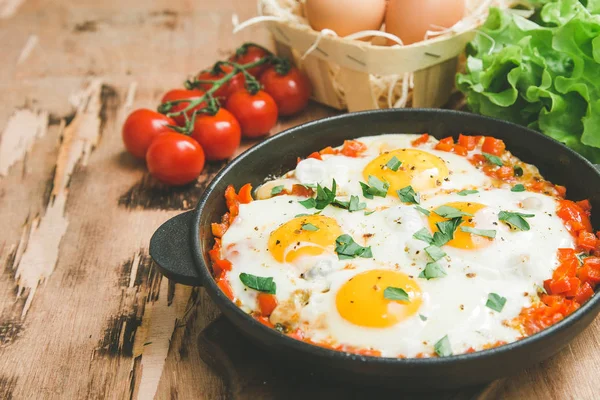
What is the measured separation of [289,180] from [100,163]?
4.78ft

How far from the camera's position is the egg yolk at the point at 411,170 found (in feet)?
9.18

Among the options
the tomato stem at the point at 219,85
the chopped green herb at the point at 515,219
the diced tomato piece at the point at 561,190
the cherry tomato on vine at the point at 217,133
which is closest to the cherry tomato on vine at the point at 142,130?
the tomato stem at the point at 219,85

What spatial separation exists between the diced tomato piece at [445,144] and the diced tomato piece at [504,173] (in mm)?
252

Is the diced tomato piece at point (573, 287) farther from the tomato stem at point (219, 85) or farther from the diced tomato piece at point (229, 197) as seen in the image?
the tomato stem at point (219, 85)

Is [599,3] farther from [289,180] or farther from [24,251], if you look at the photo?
[24,251]

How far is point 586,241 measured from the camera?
2.46 m

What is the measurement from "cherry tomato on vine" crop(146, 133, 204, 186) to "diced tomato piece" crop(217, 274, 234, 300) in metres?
1.21

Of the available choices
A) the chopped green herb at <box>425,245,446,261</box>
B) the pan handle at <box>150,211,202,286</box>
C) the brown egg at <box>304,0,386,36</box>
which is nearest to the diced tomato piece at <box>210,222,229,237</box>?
the pan handle at <box>150,211,202,286</box>

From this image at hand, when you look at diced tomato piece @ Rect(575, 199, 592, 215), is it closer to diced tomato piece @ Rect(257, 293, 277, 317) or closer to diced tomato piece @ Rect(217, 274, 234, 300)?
diced tomato piece @ Rect(257, 293, 277, 317)

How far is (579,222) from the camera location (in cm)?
254

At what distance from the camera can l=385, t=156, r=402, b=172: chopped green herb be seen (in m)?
2.82

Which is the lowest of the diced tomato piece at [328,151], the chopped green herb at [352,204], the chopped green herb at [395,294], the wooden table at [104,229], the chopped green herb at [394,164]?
the wooden table at [104,229]

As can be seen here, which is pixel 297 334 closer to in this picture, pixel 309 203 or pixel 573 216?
pixel 309 203

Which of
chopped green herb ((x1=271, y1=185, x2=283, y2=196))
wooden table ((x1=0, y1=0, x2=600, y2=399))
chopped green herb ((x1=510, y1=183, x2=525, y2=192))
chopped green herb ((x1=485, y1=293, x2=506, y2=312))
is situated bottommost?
wooden table ((x1=0, y1=0, x2=600, y2=399))
